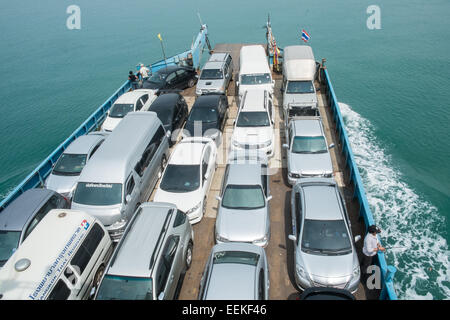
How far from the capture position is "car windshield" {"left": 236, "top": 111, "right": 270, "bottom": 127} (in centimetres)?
1337

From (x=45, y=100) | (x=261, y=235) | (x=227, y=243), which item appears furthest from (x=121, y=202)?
(x=45, y=100)

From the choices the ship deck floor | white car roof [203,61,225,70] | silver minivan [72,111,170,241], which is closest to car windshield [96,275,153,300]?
the ship deck floor

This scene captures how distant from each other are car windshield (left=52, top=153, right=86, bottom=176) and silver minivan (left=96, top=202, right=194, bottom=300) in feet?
14.0

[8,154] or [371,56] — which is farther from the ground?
[371,56]

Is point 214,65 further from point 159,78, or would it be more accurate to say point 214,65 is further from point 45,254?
point 45,254

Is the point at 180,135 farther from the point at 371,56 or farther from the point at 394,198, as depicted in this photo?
the point at 371,56

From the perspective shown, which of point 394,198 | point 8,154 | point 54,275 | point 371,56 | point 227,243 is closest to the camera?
point 54,275

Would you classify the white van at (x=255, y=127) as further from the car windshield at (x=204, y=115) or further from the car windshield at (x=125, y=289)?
the car windshield at (x=125, y=289)

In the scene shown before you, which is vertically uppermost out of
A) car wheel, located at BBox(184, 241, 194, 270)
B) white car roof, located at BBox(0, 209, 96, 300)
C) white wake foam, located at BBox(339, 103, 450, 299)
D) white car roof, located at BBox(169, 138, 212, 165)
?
white car roof, located at BBox(169, 138, 212, 165)

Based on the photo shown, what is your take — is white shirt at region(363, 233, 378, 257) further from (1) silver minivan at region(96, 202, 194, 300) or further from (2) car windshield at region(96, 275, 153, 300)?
(2) car windshield at region(96, 275, 153, 300)

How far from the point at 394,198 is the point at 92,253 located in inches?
617

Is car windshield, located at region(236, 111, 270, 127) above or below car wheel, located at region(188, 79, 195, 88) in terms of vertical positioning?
below

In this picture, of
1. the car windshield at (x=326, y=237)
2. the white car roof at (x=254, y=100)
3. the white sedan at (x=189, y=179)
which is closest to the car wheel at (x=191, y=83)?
the white car roof at (x=254, y=100)
